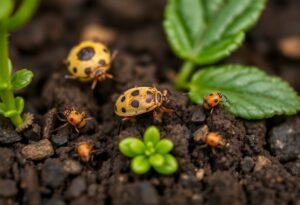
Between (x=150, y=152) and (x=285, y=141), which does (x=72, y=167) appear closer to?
(x=150, y=152)

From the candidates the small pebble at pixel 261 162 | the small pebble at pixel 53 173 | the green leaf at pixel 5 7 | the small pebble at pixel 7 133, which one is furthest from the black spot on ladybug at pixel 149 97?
the green leaf at pixel 5 7

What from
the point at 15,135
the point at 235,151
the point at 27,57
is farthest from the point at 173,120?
the point at 27,57

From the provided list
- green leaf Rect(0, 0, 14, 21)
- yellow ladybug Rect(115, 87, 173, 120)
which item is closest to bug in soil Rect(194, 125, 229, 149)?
yellow ladybug Rect(115, 87, 173, 120)

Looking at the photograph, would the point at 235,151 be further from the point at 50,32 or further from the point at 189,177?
the point at 50,32

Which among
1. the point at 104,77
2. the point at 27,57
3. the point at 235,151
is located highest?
the point at 27,57

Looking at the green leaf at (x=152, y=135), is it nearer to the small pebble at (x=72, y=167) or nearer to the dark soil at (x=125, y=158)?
the dark soil at (x=125, y=158)

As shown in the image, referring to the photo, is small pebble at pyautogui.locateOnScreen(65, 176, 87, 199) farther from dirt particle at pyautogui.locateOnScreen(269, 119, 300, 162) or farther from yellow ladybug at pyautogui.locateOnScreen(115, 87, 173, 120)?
dirt particle at pyautogui.locateOnScreen(269, 119, 300, 162)
